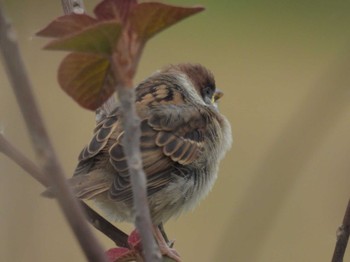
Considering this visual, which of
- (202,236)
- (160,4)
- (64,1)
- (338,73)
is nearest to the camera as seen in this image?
(160,4)

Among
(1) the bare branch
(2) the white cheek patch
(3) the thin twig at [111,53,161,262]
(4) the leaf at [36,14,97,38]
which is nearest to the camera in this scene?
(3) the thin twig at [111,53,161,262]

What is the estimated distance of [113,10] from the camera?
3.13 feet

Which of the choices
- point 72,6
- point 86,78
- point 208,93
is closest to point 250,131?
point 208,93

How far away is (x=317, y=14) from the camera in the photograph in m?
8.91

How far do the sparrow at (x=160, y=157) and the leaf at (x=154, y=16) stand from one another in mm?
1606

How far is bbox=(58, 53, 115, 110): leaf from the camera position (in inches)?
39.1

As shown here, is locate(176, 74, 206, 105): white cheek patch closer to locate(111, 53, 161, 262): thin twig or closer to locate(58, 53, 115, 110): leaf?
locate(58, 53, 115, 110): leaf

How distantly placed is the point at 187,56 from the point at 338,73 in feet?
20.4

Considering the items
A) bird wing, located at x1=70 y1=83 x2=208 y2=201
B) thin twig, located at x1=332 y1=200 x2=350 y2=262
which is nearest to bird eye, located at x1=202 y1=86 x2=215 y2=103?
bird wing, located at x1=70 y1=83 x2=208 y2=201

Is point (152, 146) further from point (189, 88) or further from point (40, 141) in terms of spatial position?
point (40, 141)

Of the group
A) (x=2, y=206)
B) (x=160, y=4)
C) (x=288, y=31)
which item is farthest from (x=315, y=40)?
(x=160, y=4)

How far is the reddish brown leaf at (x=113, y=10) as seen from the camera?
0.95 metres

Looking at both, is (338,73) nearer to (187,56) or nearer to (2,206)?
(2,206)

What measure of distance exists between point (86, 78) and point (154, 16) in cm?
12
